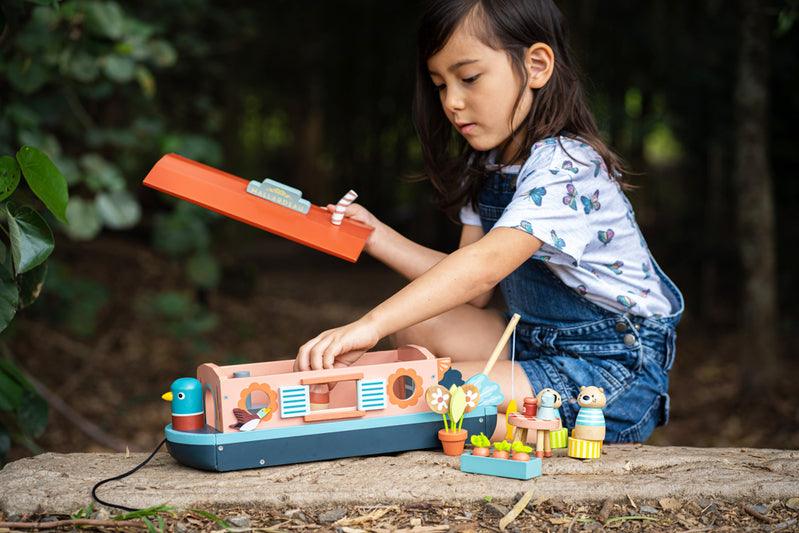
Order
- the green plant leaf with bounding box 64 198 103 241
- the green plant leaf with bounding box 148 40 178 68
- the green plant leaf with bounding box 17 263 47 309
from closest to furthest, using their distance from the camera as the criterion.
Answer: the green plant leaf with bounding box 17 263 47 309 < the green plant leaf with bounding box 64 198 103 241 < the green plant leaf with bounding box 148 40 178 68

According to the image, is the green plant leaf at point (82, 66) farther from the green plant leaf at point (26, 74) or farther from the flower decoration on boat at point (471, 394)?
the flower decoration on boat at point (471, 394)

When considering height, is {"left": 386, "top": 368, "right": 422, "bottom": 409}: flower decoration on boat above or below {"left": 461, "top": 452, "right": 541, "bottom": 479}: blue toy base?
above

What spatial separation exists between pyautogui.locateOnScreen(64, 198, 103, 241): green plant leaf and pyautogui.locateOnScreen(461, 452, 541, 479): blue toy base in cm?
188

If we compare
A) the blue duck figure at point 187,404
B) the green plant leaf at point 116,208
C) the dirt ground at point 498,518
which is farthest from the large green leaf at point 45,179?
the green plant leaf at point 116,208

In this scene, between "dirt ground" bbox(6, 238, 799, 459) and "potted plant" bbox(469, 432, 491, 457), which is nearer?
"potted plant" bbox(469, 432, 491, 457)

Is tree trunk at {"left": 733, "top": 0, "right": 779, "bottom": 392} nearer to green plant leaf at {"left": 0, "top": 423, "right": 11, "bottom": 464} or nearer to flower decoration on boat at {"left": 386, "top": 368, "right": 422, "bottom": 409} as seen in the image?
flower decoration on boat at {"left": 386, "top": 368, "right": 422, "bottom": 409}

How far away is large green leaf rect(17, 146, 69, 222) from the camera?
6.61 feet

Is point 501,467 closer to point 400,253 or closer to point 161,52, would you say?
point 400,253

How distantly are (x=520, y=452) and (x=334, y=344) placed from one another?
1.58 feet

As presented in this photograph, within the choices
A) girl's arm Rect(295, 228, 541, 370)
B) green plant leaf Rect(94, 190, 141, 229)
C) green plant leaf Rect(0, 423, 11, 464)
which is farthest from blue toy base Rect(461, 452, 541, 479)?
green plant leaf Rect(94, 190, 141, 229)

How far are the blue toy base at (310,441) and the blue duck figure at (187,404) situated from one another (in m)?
0.02

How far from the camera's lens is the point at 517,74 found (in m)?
2.36

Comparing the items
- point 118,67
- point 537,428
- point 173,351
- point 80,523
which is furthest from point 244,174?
point 80,523

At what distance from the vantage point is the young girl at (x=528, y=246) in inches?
85.4
